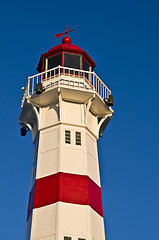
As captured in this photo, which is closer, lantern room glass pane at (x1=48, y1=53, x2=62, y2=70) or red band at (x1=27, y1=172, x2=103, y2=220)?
red band at (x1=27, y1=172, x2=103, y2=220)

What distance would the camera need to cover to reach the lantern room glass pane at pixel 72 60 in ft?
95.0

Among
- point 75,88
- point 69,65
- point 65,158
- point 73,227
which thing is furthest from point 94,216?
point 69,65

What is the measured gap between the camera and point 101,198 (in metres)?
25.3

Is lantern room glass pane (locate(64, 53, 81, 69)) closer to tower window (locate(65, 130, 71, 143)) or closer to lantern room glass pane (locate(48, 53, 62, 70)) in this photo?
lantern room glass pane (locate(48, 53, 62, 70))

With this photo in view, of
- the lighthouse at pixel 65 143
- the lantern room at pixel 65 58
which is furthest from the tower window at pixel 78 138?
the lantern room at pixel 65 58

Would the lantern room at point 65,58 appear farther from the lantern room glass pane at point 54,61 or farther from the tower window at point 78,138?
the tower window at point 78,138

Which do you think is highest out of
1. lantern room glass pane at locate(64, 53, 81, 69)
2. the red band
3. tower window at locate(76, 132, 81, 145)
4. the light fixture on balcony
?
lantern room glass pane at locate(64, 53, 81, 69)

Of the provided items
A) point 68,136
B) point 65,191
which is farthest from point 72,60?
point 65,191

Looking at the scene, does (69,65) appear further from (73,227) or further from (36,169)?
(73,227)

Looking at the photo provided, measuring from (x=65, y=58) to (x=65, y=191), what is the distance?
33.1 feet

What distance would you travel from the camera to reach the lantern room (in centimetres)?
2906

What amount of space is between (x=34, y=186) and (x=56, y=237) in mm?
4174

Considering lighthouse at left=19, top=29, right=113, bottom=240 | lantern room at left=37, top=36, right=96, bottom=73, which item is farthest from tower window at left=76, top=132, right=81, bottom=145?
lantern room at left=37, top=36, right=96, bottom=73

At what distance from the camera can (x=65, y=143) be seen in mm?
25266
